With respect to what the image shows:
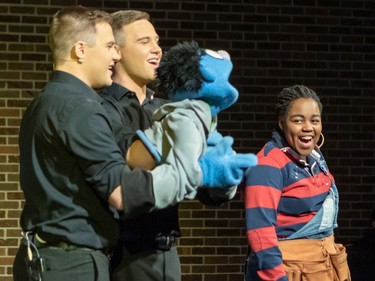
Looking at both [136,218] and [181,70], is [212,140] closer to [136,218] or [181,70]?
[181,70]

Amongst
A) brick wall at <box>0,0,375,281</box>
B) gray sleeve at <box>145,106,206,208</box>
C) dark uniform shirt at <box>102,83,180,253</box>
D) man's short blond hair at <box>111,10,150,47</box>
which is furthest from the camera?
brick wall at <box>0,0,375,281</box>

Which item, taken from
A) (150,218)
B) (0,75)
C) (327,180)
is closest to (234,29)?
(0,75)

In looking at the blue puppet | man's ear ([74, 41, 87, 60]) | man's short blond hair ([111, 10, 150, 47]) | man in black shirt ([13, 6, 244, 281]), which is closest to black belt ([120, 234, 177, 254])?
man in black shirt ([13, 6, 244, 281])

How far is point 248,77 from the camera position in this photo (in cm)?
606

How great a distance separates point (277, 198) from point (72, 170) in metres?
1.12

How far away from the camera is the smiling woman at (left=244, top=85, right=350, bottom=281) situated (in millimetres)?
3367

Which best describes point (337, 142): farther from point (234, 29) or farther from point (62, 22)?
point (62, 22)

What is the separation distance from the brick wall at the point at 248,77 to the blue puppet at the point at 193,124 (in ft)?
10.7

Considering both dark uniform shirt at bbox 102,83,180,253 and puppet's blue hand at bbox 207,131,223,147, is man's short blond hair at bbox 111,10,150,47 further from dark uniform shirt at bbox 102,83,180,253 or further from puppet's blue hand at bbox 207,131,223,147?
puppet's blue hand at bbox 207,131,223,147

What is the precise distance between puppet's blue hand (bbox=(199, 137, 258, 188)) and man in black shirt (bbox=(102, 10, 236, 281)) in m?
0.21

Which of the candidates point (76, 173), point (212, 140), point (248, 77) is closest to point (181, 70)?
point (212, 140)

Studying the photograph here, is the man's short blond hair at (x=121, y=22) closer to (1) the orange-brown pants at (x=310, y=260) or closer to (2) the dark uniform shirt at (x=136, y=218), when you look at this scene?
(2) the dark uniform shirt at (x=136, y=218)

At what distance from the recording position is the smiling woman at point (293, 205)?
11.0ft

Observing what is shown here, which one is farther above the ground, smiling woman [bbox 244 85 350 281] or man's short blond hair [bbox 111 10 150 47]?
man's short blond hair [bbox 111 10 150 47]
